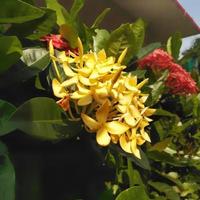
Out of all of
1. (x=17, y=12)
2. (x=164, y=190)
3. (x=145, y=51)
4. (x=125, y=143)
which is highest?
(x=17, y=12)

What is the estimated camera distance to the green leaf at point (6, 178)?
0.66m

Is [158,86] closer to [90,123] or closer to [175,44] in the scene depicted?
[175,44]

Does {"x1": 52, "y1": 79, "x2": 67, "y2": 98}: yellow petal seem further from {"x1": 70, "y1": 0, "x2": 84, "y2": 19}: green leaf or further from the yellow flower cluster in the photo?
{"x1": 70, "y1": 0, "x2": 84, "y2": 19}: green leaf

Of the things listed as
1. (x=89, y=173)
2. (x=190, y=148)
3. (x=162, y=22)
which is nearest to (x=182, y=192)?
(x=190, y=148)

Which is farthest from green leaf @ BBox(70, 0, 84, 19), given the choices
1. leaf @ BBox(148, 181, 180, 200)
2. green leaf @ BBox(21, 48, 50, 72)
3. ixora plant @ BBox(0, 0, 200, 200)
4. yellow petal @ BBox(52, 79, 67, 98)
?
leaf @ BBox(148, 181, 180, 200)

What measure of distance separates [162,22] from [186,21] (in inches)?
7.6

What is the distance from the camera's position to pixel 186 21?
3.51 metres

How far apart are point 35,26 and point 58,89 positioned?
16cm

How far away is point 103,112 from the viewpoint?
0.75m

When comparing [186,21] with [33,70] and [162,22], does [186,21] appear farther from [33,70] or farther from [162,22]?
[33,70]

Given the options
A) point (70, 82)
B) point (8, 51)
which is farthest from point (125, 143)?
point (8, 51)

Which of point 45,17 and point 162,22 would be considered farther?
point 162,22

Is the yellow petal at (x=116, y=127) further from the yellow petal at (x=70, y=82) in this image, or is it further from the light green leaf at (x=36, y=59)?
the light green leaf at (x=36, y=59)

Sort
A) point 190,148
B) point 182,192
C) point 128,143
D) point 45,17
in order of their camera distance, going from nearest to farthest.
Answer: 1. point 128,143
2. point 45,17
3. point 182,192
4. point 190,148
